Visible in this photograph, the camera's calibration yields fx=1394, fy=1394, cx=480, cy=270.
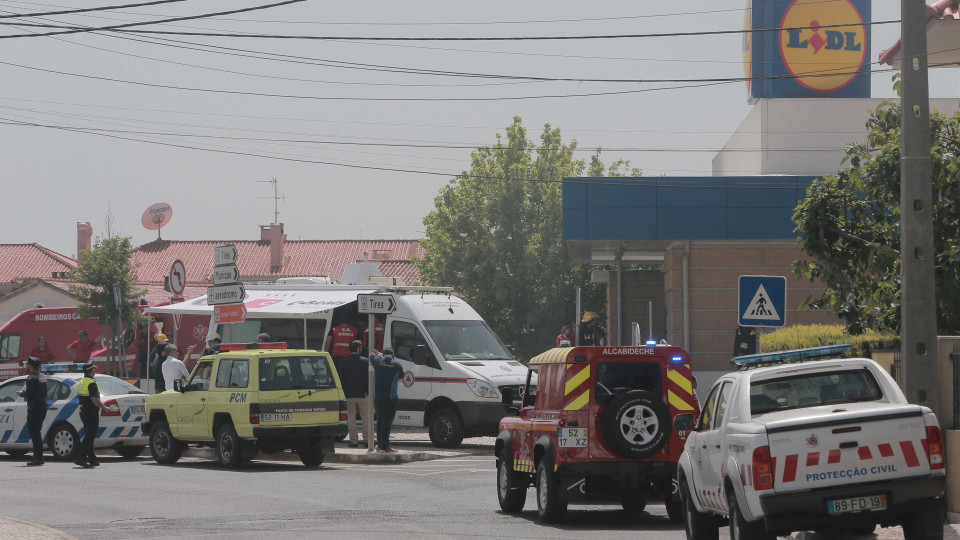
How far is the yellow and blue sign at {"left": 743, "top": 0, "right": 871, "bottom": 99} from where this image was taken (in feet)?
123

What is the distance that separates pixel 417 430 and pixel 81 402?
9.43m

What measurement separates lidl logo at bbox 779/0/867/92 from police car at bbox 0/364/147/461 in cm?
2149

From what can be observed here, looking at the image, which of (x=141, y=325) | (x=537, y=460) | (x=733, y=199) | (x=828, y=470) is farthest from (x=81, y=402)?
(x=733, y=199)

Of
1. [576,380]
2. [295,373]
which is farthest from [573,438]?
[295,373]

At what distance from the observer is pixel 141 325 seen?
111 ft

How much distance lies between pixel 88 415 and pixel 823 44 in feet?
A: 79.3

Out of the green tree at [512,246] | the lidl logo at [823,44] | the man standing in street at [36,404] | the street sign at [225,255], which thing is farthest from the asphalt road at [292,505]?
the green tree at [512,246]

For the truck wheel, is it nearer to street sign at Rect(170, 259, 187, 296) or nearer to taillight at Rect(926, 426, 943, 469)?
taillight at Rect(926, 426, 943, 469)

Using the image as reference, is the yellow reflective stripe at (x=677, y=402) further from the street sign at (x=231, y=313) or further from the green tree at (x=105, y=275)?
the green tree at (x=105, y=275)

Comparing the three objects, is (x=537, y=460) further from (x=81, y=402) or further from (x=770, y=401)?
(x=81, y=402)

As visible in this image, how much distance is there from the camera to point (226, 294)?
24609 millimetres

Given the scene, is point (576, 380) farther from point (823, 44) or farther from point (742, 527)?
point (823, 44)

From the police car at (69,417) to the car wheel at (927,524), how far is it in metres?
15.6

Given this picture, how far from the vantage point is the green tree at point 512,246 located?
2763 inches
